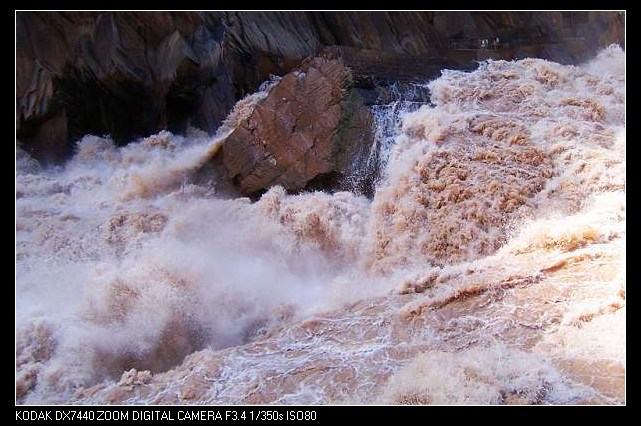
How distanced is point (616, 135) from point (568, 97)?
105cm

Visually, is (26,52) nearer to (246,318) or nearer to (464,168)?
(246,318)

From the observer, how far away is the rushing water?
12.3 feet

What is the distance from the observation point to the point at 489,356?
3646mm

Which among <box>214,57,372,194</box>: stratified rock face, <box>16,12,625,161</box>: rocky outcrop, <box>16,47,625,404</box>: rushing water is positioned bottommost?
<box>16,47,625,404</box>: rushing water

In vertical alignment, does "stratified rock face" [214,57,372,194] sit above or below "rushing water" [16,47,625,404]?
above

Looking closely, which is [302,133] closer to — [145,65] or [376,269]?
[376,269]

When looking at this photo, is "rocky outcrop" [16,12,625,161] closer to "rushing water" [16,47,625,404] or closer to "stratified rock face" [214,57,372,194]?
"rushing water" [16,47,625,404]

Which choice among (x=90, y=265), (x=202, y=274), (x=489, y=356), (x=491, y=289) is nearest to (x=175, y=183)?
(x=90, y=265)

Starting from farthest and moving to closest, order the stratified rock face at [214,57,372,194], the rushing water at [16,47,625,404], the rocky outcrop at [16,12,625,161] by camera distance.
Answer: the rocky outcrop at [16,12,625,161]
the stratified rock face at [214,57,372,194]
the rushing water at [16,47,625,404]

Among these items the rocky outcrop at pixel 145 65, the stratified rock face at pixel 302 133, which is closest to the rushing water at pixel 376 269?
the stratified rock face at pixel 302 133

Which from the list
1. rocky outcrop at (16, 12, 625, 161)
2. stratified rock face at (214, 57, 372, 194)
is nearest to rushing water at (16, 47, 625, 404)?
stratified rock face at (214, 57, 372, 194)

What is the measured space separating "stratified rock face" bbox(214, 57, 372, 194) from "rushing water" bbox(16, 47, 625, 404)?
331mm

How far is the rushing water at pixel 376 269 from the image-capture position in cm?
373
